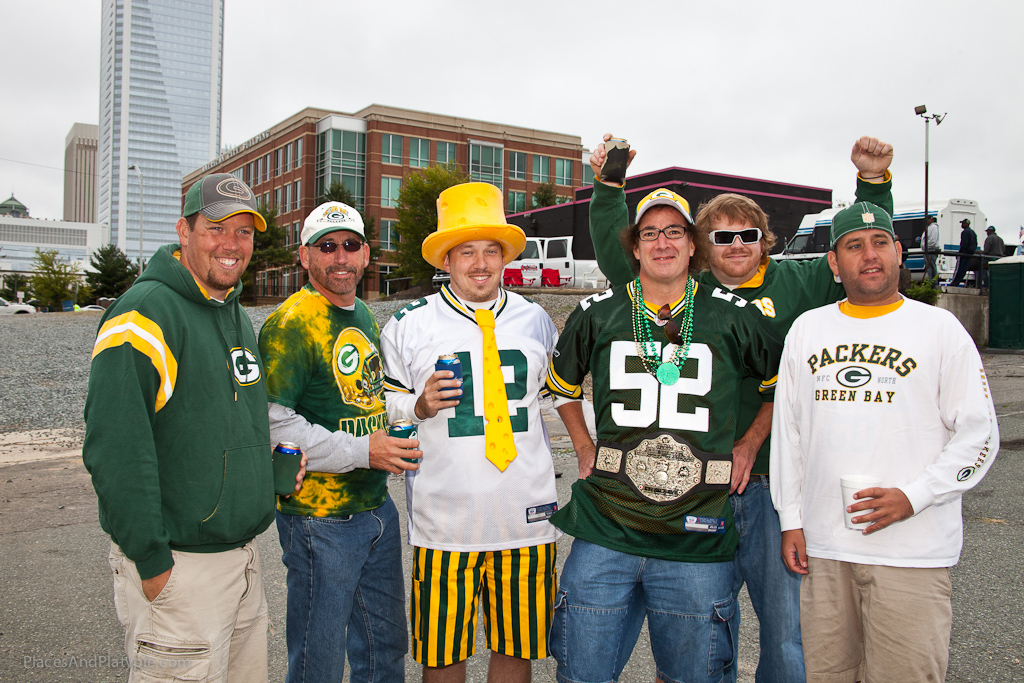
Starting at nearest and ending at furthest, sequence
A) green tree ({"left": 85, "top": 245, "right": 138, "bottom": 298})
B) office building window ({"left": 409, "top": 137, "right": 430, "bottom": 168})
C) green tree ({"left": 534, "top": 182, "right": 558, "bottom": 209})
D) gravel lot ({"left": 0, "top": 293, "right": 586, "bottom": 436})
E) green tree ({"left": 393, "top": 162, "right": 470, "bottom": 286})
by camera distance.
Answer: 1. gravel lot ({"left": 0, "top": 293, "right": 586, "bottom": 436})
2. green tree ({"left": 393, "top": 162, "right": 470, "bottom": 286})
3. green tree ({"left": 534, "top": 182, "right": 558, "bottom": 209})
4. green tree ({"left": 85, "top": 245, "right": 138, "bottom": 298})
5. office building window ({"left": 409, "top": 137, "right": 430, "bottom": 168})

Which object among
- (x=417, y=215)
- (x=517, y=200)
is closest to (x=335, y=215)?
(x=417, y=215)

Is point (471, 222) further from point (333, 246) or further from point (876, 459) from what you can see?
point (876, 459)

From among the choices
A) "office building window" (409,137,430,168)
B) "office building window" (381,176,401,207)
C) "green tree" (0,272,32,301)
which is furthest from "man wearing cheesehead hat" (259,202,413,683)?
"green tree" (0,272,32,301)

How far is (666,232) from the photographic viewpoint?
9.36 feet

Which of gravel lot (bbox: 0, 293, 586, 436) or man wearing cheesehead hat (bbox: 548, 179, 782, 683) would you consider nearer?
man wearing cheesehead hat (bbox: 548, 179, 782, 683)

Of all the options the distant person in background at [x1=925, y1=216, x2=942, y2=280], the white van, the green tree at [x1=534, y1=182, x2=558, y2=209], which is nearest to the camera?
the distant person in background at [x1=925, y1=216, x2=942, y2=280]

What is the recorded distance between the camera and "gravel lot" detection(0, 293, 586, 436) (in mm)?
11086

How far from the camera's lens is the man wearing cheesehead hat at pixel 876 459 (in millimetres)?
2432

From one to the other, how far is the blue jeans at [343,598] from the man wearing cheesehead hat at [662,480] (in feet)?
2.89

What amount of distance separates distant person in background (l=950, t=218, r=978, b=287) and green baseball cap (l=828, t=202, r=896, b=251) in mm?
22400

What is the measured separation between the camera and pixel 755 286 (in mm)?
3320

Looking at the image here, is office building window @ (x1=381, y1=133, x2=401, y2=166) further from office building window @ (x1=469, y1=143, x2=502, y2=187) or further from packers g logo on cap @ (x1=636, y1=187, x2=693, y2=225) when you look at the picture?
packers g logo on cap @ (x1=636, y1=187, x2=693, y2=225)

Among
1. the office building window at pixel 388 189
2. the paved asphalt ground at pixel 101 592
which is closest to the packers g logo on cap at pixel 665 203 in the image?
the paved asphalt ground at pixel 101 592

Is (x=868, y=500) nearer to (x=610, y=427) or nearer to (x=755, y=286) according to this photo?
(x=610, y=427)
